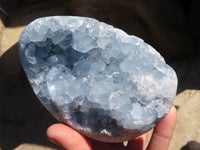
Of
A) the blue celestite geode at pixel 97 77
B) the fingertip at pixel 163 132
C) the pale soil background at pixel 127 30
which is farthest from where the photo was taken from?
the pale soil background at pixel 127 30

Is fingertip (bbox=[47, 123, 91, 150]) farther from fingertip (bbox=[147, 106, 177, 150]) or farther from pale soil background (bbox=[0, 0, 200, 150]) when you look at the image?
pale soil background (bbox=[0, 0, 200, 150])

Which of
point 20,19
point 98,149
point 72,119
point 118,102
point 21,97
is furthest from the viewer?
point 20,19

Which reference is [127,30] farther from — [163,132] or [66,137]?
[66,137]

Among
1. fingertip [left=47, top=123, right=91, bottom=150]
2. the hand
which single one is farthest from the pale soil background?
fingertip [left=47, top=123, right=91, bottom=150]

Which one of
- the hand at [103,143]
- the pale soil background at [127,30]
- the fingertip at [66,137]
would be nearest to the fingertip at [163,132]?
the hand at [103,143]

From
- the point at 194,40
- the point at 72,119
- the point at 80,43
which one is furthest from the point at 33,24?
the point at 194,40

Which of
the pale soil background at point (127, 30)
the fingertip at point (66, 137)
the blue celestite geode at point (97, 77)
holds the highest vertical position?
the blue celestite geode at point (97, 77)

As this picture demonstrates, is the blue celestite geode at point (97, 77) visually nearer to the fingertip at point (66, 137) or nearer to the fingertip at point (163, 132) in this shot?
the fingertip at point (66, 137)

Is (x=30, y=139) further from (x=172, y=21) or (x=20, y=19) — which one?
(x=172, y=21)
